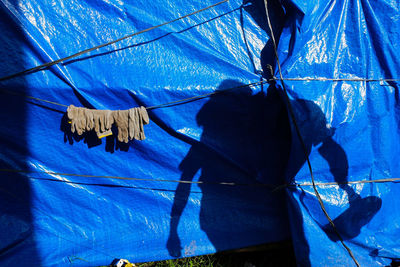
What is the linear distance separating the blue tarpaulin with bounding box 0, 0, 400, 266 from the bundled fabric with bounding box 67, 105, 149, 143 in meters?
0.11

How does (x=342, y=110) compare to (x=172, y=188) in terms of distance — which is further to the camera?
(x=172, y=188)

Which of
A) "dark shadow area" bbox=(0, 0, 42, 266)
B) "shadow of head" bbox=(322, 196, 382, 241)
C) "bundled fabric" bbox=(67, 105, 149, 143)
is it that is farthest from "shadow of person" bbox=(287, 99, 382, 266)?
"dark shadow area" bbox=(0, 0, 42, 266)

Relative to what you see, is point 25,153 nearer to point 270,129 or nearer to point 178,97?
point 178,97

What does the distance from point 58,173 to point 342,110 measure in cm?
203

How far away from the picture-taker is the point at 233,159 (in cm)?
260

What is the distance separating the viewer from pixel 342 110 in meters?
2.42

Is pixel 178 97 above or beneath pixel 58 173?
above

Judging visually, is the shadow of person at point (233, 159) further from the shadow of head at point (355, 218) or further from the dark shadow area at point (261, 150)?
the shadow of head at point (355, 218)

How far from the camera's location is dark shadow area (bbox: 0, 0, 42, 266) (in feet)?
7.38

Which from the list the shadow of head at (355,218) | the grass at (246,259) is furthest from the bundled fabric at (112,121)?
the shadow of head at (355,218)

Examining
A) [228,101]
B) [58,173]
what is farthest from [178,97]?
[58,173]

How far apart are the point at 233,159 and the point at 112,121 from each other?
91 cm

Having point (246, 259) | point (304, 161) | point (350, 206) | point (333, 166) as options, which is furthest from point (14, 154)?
point (350, 206)

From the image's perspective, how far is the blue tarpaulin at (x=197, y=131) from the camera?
2.34 meters
